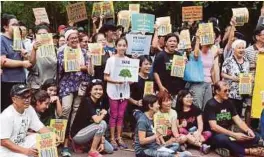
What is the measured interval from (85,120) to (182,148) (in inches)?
52.8

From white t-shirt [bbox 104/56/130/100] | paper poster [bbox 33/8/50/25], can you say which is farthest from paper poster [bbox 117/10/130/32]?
white t-shirt [bbox 104/56/130/100]

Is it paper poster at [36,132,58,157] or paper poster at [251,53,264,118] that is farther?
paper poster at [251,53,264,118]

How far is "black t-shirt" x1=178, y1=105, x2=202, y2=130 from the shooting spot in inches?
277

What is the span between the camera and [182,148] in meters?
6.79

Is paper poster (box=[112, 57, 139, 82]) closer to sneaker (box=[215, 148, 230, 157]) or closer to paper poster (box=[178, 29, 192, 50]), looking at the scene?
paper poster (box=[178, 29, 192, 50])

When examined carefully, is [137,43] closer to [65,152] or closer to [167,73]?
[167,73]

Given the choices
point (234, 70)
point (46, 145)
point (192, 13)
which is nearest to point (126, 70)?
point (234, 70)

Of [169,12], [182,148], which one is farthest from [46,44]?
[169,12]

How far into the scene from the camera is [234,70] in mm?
7285

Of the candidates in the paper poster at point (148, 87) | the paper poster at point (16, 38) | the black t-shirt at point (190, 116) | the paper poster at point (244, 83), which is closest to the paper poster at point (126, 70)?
the paper poster at point (148, 87)

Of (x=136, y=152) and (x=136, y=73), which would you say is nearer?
(x=136, y=152)

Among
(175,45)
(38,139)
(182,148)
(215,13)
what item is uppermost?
(215,13)

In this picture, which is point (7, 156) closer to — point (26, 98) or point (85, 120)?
point (26, 98)

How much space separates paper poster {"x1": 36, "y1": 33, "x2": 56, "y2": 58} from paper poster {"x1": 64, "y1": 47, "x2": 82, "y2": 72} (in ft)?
0.85
